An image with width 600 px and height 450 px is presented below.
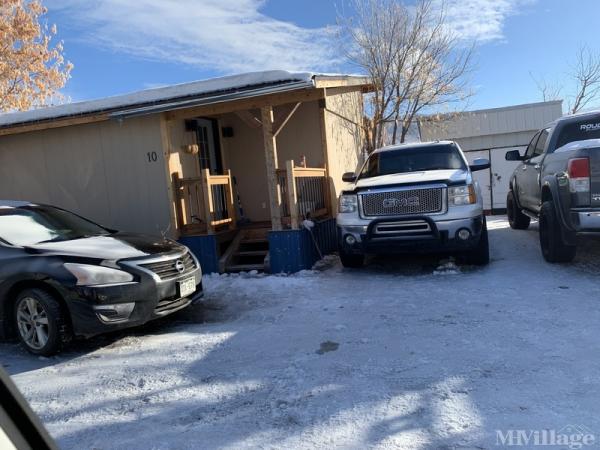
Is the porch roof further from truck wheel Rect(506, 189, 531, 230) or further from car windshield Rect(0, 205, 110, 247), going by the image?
truck wheel Rect(506, 189, 531, 230)

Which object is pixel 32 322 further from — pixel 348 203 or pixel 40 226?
pixel 348 203

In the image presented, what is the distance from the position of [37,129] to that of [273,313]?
6.47 metres

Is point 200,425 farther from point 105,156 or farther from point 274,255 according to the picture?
point 105,156

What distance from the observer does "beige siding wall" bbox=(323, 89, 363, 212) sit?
9852 millimetres

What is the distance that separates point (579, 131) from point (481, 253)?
2.36 m

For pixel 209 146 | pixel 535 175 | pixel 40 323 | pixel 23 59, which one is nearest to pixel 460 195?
pixel 535 175

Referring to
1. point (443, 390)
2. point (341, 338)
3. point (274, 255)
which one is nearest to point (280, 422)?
point (443, 390)

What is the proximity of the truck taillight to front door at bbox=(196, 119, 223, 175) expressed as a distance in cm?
691

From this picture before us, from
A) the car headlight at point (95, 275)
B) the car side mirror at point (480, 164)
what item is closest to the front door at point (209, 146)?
the car side mirror at point (480, 164)

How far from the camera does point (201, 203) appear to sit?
9.21 metres

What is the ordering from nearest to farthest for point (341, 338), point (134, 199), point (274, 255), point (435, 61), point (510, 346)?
1. point (510, 346)
2. point (341, 338)
3. point (274, 255)
4. point (134, 199)
5. point (435, 61)

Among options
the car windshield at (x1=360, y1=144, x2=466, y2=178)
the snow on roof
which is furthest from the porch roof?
the car windshield at (x1=360, y1=144, x2=466, y2=178)

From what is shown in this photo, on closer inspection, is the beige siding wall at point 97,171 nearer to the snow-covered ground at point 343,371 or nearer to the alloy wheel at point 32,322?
the snow-covered ground at point 343,371

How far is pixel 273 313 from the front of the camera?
5723 mm
